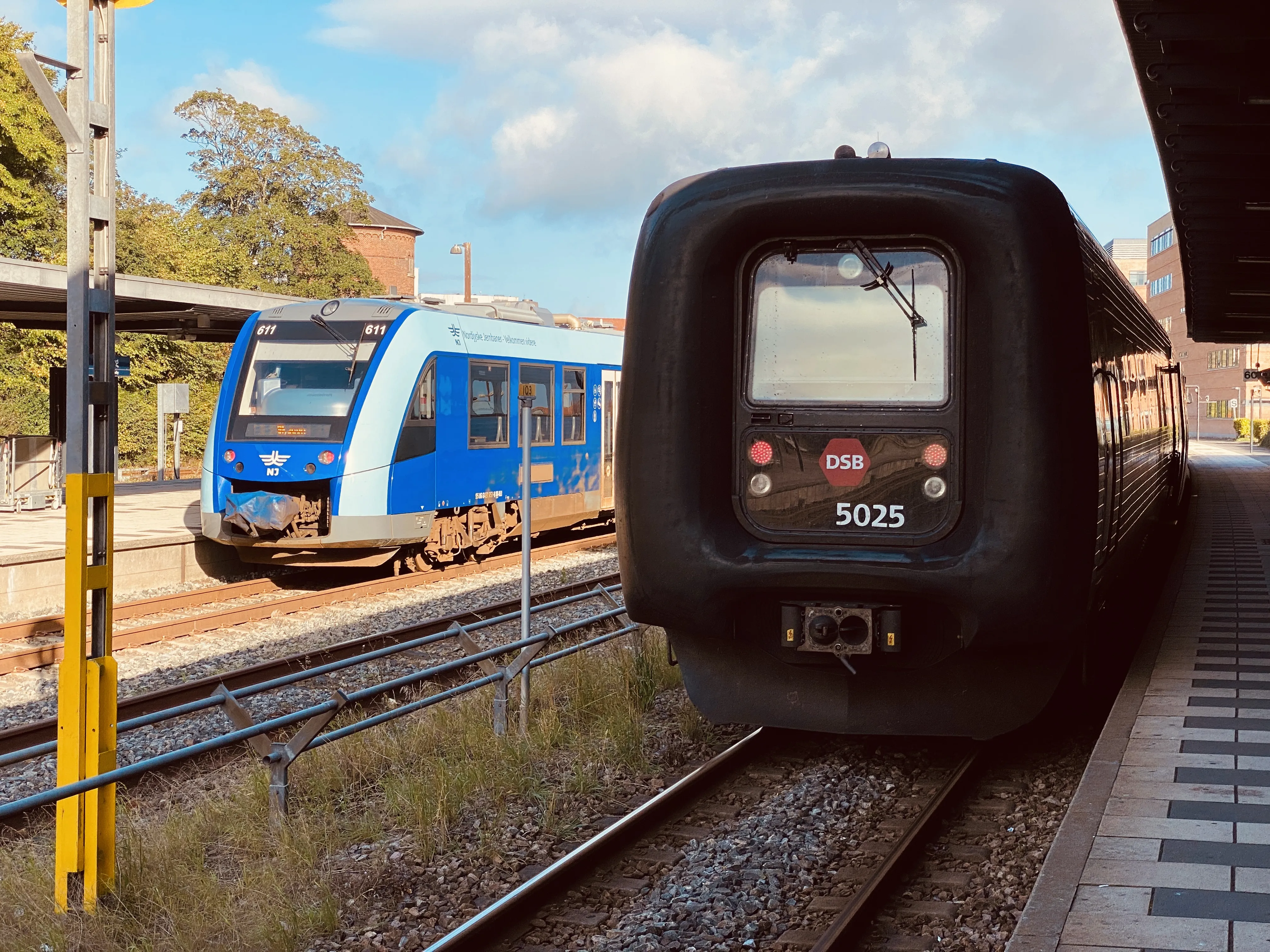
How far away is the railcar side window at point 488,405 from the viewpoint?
15664mm

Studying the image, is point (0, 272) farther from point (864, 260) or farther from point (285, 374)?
point (864, 260)

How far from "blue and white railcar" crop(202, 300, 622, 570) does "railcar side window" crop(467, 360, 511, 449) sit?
0.9 inches

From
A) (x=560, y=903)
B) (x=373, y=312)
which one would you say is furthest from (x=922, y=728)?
(x=373, y=312)

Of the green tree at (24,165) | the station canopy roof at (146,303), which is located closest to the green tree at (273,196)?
the green tree at (24,165)

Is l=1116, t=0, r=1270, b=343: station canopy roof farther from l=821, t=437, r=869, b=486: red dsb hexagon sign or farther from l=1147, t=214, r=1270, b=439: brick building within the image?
l=1147, t=214, r=1270, b=439: brick building

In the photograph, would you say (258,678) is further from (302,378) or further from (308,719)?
(302,378)

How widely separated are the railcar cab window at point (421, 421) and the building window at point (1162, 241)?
270 ft

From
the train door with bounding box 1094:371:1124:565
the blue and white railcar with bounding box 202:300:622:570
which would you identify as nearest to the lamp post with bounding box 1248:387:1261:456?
the blue and white railcar with bounding box 202:300:622:570

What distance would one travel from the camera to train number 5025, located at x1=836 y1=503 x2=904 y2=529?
640 centimetres

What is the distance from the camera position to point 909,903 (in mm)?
5430

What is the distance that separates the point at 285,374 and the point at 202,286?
3.90 metres

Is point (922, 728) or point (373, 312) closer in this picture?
point (922, 728)

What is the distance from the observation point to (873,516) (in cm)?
642

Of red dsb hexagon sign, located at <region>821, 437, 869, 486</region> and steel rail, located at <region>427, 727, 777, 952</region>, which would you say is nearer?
steel rail, located at <region>427, 727, 777, 952</region>
